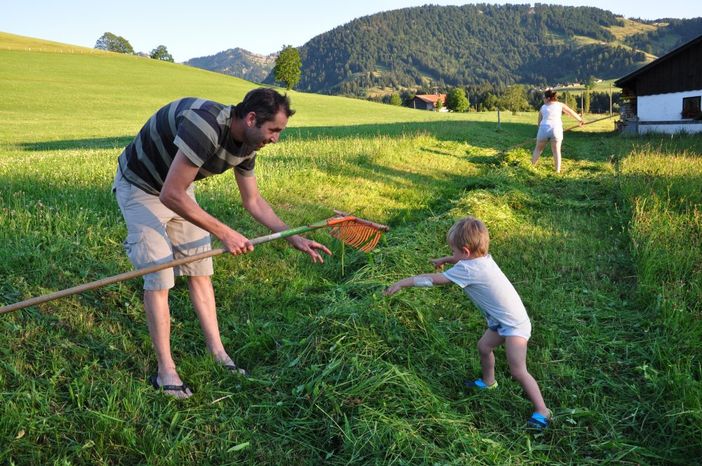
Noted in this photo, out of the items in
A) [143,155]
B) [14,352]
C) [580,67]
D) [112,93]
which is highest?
[580,67]

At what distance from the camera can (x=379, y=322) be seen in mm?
3527

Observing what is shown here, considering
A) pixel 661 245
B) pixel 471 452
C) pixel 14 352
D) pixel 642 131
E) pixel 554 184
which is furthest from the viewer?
pixel 642 131

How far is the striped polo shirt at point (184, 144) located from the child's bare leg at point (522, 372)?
6.36 feet

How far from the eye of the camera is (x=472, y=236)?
2963 millimetres

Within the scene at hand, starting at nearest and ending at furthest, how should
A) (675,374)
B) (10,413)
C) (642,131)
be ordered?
(10,413), (675,374), (642,131)

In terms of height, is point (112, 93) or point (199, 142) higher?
point (112, 93)

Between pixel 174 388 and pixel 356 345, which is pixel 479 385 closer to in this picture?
pixel 356 345

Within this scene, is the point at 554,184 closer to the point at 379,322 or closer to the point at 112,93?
the point at 379,322

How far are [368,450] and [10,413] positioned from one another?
75.1 inches

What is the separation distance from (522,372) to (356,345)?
3.28ft

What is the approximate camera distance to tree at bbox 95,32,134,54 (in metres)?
110

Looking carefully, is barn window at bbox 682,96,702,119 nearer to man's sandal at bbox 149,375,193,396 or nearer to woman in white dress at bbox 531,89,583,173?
woman in white dress at bbox 531,89,583,173

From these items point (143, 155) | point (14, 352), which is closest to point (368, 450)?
point (143, 155)

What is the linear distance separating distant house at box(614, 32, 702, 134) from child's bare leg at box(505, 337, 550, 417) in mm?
22326
